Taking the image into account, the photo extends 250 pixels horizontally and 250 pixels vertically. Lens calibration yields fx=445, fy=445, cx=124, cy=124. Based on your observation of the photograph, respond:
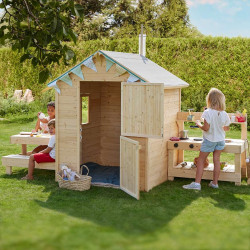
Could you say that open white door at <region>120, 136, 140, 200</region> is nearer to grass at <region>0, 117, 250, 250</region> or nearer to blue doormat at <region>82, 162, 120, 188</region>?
grass at <region>0, 117, 250, 250</region>

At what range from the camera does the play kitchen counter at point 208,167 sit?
8.27m

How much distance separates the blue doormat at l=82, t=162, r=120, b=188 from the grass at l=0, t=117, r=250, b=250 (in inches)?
12.0

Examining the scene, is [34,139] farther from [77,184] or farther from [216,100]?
[216,100]

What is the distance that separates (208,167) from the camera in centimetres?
895

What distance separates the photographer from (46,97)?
63.4ft

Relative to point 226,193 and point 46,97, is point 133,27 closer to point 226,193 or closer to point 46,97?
point 46,97

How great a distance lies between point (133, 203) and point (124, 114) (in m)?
1.51

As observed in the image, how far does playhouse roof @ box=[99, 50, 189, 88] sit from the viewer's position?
7.80 m

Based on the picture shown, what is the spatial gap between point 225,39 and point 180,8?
1677 centimetres

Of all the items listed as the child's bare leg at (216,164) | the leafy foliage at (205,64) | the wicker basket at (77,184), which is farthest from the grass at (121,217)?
the leafy foliage at (205,64)

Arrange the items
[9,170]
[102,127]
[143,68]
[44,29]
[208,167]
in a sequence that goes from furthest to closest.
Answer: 1. [102,127]
2. [9,170]
3. [208,167]
4. [143,68]
5. [44,29]

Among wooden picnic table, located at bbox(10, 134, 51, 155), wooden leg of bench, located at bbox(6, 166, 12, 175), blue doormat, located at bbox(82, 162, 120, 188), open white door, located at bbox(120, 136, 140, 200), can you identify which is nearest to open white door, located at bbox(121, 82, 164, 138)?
open white door, located at bbox(120, 136, 140, 200)

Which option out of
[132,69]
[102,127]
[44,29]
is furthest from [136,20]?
[44,29]

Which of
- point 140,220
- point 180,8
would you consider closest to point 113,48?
point 140,220
